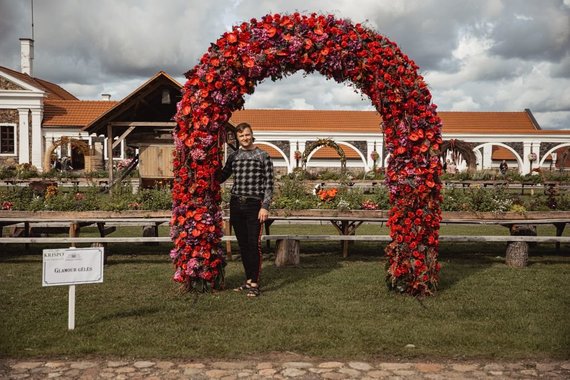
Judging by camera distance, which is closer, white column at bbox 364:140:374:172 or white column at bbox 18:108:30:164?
white column at bbox 18:108:30:164

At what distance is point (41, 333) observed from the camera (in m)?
4.97

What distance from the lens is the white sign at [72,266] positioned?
4.89 meters

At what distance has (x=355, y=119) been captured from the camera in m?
41.1

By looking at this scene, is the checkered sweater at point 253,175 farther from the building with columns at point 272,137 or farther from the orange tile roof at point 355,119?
the orange tile roof at point 355,119

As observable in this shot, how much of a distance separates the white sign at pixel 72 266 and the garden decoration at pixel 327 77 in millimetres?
1472

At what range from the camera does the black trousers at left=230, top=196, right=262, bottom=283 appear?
6398 mm

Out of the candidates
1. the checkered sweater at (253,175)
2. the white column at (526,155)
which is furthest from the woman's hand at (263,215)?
the white column at (526,155)

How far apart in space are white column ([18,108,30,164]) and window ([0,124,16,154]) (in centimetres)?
42

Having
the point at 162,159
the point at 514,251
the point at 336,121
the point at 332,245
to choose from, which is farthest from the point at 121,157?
the point at 514,251

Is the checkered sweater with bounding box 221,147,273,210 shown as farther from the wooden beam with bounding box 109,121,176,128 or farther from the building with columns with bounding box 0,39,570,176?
the building with columns with bounding box 0,39,570,176

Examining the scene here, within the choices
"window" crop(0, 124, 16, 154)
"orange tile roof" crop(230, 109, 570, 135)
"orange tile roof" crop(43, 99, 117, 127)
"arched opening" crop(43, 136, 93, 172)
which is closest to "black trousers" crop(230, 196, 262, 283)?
"arched opening" crop(43, 136, 93, 172)

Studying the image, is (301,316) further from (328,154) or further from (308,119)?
(308,119)

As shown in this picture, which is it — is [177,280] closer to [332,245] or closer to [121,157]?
[332,245]

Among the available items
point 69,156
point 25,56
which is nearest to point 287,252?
point 69,156
